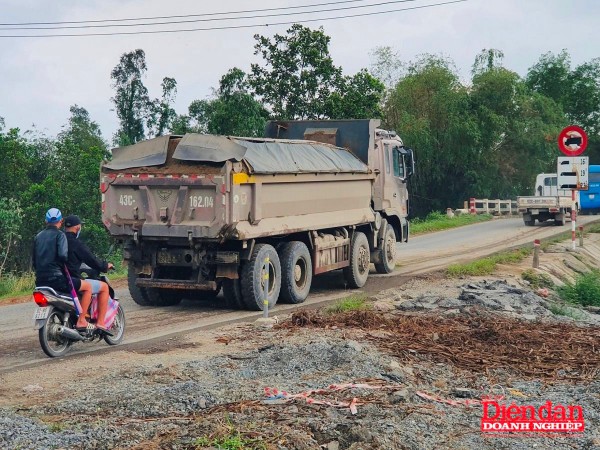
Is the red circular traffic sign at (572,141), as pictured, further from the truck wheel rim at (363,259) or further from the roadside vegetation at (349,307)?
the roadside vegetation at (349,307)

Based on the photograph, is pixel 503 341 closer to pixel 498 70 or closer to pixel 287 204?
pixel 287 204

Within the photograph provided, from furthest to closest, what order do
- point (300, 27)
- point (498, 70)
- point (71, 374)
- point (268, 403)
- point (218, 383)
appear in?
point (498, 70) → point (300, 27) → point (71, 374) → point (218, 383) → point (268, 403)

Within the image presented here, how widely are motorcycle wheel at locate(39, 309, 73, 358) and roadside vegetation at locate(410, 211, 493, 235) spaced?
23.7 m

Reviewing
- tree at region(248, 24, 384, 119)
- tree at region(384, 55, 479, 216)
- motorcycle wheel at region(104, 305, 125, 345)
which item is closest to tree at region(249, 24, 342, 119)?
tree at region(248, 24, 384, 119)

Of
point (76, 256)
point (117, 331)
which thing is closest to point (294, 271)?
point (117, 331)

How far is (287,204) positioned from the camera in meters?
14.5

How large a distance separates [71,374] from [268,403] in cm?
276

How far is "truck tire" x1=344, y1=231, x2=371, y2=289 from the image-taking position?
1722cm

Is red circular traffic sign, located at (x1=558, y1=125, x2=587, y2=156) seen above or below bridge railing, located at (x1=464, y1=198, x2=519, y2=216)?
above

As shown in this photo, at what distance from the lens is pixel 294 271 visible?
15.0m

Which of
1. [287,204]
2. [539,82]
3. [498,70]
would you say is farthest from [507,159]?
[287,204]

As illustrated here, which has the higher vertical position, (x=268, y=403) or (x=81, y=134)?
(x=81, y=134)

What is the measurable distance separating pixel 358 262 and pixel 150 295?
14.8 feet

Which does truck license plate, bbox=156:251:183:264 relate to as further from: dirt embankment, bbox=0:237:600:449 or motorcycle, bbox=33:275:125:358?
motorcycle, bbox=33:275:125:358
